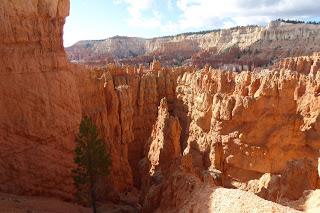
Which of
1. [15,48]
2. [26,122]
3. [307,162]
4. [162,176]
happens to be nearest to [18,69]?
[15,48]

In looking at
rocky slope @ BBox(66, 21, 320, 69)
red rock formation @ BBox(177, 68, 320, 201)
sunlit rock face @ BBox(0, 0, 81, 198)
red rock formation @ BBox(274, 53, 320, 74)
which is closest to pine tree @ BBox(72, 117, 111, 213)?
sunlit rock face @ BBox(0, 0, 81, 198)

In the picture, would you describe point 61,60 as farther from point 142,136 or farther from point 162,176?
Result: point 142,136

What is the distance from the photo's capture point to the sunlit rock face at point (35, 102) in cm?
1691

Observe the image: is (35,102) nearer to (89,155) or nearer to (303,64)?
(89,155)

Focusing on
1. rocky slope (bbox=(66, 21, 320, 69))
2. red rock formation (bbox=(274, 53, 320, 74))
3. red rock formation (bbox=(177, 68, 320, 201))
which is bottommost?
red rock formation (bbox=(177, 68, 320, 201))

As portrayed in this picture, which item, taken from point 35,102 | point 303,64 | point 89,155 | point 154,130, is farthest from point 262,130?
point 303,64

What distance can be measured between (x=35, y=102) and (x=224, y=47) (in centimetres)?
10606

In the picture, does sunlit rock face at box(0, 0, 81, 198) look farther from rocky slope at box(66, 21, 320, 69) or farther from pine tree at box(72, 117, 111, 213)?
rocky slope at box(66, 21, 320, 69)

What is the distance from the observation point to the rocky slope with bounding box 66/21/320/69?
312 feet

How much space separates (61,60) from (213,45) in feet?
377

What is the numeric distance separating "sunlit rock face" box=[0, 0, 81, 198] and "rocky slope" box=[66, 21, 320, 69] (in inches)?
2639

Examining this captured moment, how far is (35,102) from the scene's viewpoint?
1806 cm

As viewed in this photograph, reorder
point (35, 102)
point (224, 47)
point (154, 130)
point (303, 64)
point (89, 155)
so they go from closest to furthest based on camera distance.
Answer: point (89, 155) < point (35, 102) < point (154, 130) < point (303, 64) < point (224, 47)

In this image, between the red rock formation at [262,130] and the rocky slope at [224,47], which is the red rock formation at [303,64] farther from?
the red rock formation at [262,130]
